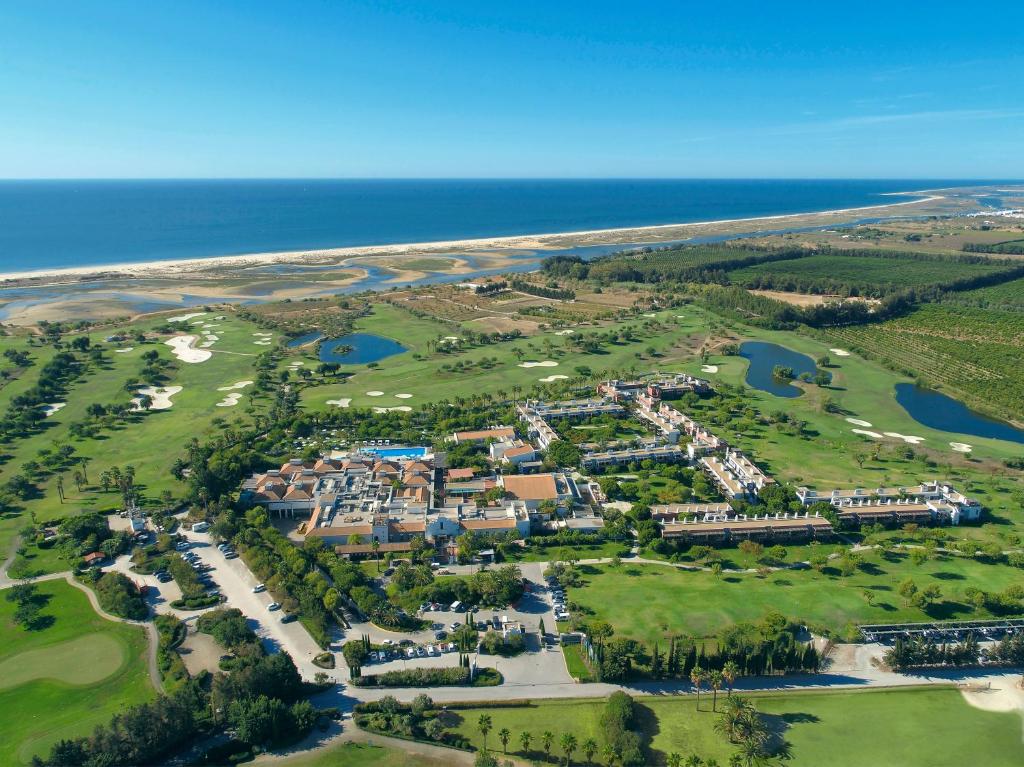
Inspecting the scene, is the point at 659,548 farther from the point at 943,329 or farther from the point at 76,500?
the point at 943,329

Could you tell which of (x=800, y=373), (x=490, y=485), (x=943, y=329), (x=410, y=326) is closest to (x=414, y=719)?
(x=490, y=485)

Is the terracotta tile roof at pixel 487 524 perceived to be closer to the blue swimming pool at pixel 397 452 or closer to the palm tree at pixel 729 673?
the blue swimming pool at pixel 397 452

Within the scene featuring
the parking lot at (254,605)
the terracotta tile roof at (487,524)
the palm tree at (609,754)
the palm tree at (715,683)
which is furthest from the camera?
the terracotta tile roof at (487,524)

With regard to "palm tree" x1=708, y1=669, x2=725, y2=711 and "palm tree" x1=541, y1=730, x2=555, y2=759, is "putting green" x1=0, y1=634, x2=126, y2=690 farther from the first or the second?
"palm tree" x1=708, y1=669, x2=725, y2=711

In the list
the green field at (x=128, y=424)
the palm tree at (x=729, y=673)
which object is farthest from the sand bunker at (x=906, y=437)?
the green field at (x=128, y=424)

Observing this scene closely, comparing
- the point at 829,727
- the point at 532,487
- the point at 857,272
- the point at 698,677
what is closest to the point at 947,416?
the point at 532,487

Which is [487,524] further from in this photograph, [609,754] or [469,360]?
[469,360]

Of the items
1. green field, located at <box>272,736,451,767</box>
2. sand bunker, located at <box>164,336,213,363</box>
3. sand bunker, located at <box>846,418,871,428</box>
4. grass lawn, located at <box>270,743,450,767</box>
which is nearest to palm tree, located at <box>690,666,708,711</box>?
green field, located at <box>272,736,451,767</box>
